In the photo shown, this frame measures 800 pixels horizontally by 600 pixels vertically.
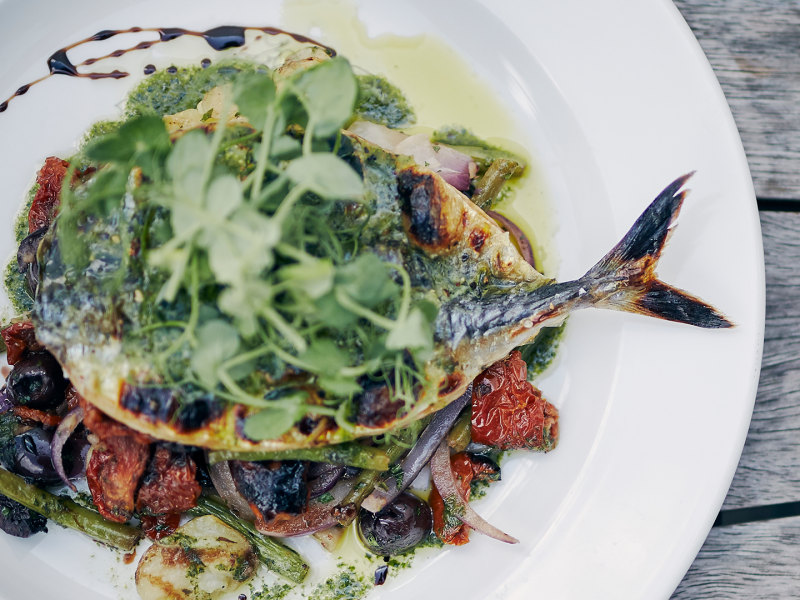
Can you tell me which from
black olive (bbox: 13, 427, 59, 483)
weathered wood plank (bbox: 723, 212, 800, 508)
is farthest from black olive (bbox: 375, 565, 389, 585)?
weathered wood plank (bbox: 723, 212, 800, 508)

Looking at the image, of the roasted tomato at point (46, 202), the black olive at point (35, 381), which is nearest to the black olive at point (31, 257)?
the roasted tomato at point (46, 202)

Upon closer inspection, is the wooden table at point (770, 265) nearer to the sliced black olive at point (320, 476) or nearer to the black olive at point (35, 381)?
the sliced black olive at point (320, 476)

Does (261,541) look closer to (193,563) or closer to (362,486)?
(193,563)

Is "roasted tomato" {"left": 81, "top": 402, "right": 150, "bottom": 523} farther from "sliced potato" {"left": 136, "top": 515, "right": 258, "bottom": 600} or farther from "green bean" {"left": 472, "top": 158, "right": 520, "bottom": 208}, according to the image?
"green bean" {"left": 472, "top": 158, "right": 520, "bottom": 208}

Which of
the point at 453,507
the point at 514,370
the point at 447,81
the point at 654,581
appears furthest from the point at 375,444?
the point at 447,81

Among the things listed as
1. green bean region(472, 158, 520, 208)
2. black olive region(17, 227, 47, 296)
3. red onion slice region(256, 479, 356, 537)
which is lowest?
red onion slice region(256, 479, 356, 537)
